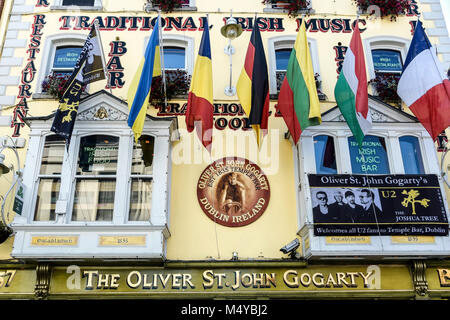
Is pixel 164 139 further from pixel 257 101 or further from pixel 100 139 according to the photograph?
pixel 257 101

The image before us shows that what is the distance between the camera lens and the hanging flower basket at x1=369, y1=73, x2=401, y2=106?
11633 millimetres

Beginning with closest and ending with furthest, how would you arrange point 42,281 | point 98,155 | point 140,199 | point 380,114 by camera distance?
point 42,281 → point 140,199 → point 98,155 → point 380,114

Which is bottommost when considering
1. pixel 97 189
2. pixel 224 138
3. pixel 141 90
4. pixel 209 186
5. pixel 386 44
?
pixel 97 189

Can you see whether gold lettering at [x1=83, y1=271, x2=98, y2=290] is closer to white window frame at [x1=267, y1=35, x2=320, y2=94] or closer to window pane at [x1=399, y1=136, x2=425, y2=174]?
white window frame at [x1=267, y1=35, x2=320, y2=94]

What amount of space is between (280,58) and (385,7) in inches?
129

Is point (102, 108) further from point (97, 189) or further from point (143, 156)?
point (97, 189)

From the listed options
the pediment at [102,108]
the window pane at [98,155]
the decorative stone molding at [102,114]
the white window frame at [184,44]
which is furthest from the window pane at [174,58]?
the window pane at [98,155]

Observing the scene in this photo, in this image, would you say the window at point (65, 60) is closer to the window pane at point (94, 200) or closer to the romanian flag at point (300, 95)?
the window pane at point (94, 200)

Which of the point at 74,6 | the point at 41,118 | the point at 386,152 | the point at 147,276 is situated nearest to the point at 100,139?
the point at 41,118

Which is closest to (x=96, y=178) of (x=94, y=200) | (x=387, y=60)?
(x=94, y=200)

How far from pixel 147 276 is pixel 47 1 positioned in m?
8.35

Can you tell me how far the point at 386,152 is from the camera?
1065 cm

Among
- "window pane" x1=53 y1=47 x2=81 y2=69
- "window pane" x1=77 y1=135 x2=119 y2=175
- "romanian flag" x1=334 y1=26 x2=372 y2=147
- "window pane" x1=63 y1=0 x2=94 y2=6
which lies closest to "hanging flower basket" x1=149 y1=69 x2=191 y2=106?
"window pane" x1=77 y1=135 x2=119 y2=175

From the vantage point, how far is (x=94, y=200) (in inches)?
395
